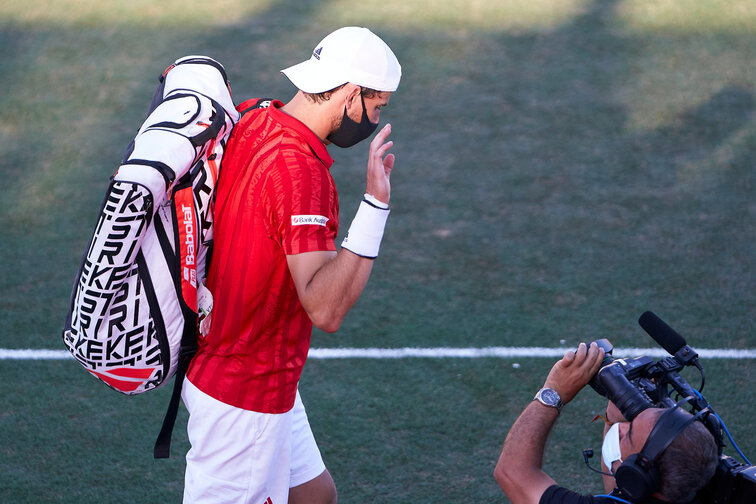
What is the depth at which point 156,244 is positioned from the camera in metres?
2.82

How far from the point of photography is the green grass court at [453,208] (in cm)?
468

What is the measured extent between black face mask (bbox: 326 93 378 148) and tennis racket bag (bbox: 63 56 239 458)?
15.1 inches

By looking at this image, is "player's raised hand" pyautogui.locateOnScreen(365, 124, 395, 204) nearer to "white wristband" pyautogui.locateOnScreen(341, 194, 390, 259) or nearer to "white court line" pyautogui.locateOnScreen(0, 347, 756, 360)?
"white wristband" pyautogui.locateOnScreen(341, 194, 390, 259)

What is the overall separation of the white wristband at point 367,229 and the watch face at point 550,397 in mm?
816

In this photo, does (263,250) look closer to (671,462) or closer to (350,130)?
(350,130)

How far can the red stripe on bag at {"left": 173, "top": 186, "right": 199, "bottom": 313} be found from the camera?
2.86 m

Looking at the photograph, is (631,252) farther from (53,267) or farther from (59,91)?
(59,91)

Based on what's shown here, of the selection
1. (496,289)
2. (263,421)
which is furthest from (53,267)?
(263,421)

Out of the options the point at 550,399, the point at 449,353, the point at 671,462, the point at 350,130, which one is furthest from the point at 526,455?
the point at 449,353

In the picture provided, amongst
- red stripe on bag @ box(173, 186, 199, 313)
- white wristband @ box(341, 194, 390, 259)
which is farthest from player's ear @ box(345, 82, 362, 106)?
red stripe on bag @ box(173, 186, 199, 313)

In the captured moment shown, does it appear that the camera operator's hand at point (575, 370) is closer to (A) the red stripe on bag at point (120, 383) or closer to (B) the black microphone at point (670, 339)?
(B) the black microphone at point (670, 339)

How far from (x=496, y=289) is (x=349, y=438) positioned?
5.65 feet

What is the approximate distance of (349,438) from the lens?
15.4ft

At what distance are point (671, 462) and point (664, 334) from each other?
0.66 meters
